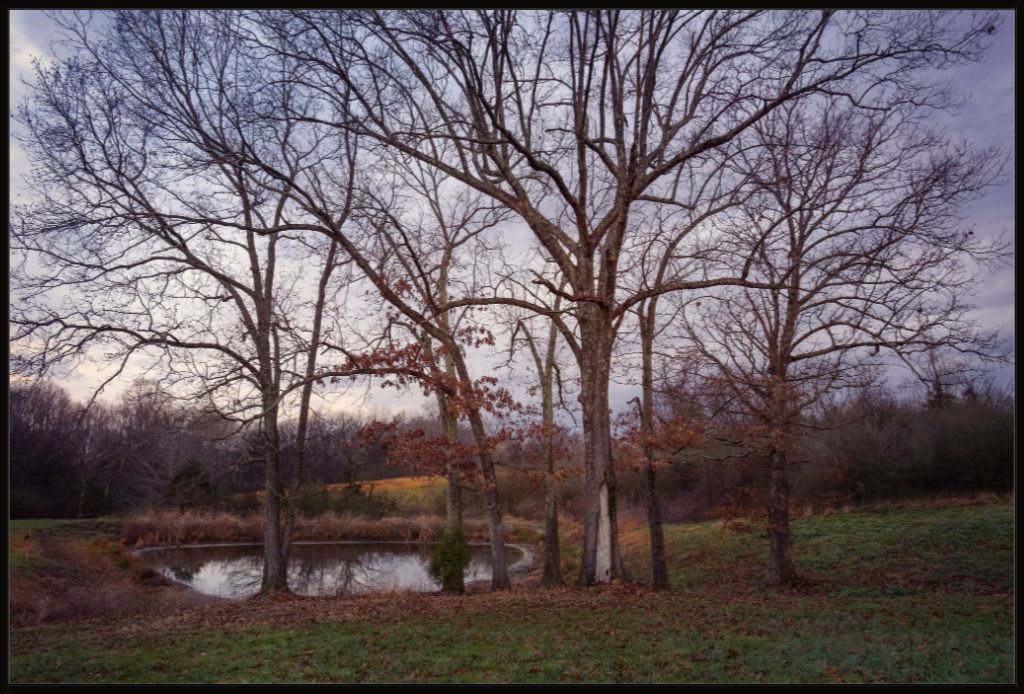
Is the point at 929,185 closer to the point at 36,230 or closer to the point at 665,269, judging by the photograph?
the point at 665,269

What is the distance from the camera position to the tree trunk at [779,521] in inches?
587

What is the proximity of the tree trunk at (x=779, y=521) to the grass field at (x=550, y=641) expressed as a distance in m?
3.15

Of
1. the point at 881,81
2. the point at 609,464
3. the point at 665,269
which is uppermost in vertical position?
the point at 881,81

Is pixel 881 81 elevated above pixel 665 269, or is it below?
above

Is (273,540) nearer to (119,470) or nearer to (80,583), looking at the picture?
(80,583)

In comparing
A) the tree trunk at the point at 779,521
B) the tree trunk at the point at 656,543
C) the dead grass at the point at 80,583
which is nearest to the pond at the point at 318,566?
the dead grass at the point at 80,583

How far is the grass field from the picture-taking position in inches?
253

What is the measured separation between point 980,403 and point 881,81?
21.9 metres

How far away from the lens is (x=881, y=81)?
36.9 feet

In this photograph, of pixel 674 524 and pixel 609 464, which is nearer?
pixel 609 464

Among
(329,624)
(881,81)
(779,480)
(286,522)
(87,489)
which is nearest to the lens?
(329,624)

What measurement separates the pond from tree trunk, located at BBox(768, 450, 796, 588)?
333 inches

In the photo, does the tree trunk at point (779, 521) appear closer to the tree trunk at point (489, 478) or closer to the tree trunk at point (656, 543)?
the tree trunk at point (656, 543)
